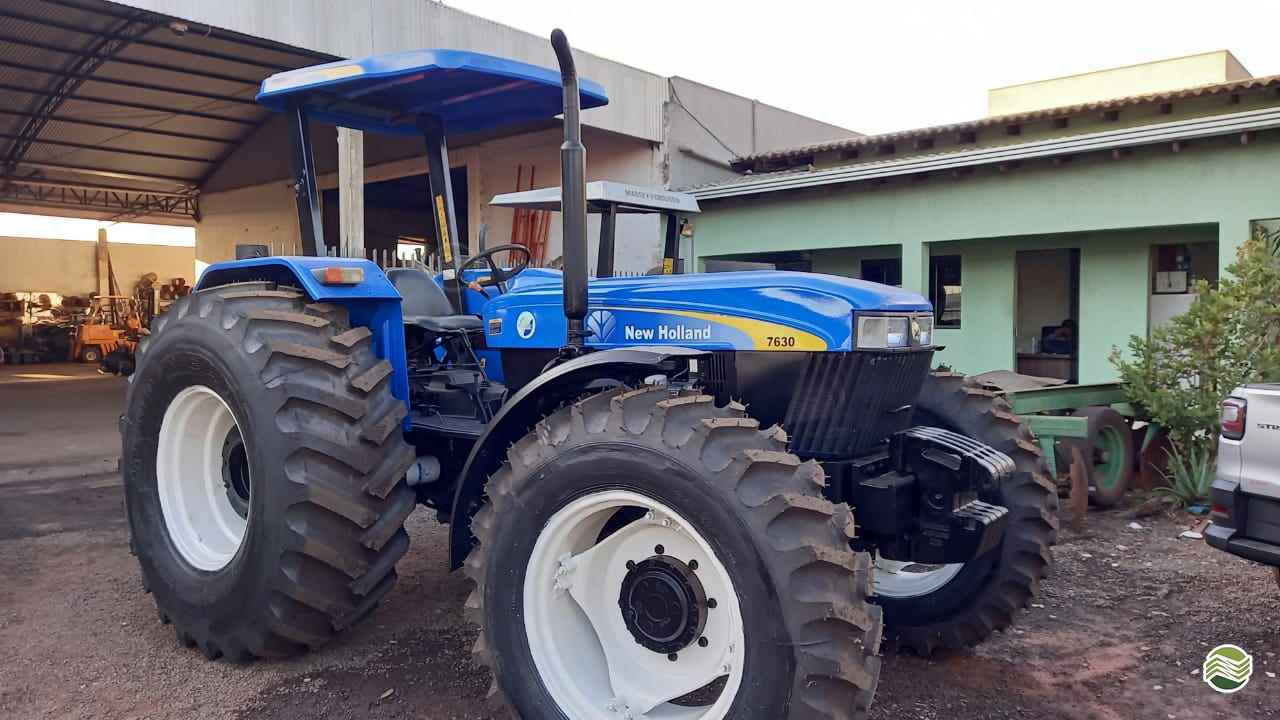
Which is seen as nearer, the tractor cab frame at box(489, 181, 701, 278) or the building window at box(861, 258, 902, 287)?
the tractor cab frame at box(489, 181, 701, 278)

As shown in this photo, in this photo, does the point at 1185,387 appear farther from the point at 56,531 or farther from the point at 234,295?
the point at 56,531

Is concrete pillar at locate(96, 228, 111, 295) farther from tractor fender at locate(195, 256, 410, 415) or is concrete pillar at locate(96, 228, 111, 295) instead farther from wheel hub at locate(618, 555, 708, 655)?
wheel hub at locate(618, 555, 708, 655)

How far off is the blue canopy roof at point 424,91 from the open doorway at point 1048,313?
9.94m

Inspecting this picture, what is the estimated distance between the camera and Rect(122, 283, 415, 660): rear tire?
3604 millimetres

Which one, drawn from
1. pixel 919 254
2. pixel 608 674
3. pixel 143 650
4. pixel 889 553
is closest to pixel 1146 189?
pixel 919 254

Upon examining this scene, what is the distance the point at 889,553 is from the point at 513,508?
133 centimetres

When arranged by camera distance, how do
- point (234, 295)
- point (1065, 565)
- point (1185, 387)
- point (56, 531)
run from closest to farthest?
point (234, 295) → point (1065, 565) → point (56, 531) → point (1185, 387)

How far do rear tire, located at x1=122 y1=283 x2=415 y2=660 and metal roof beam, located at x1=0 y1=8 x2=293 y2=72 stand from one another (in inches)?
512

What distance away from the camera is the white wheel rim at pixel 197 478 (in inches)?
170

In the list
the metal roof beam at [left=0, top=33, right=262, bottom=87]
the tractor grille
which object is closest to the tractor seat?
the tractor grille

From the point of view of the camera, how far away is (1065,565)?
5820mm

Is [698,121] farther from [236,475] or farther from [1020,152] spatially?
[236,475]

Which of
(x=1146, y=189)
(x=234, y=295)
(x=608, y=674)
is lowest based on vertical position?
(x=608, y=674)

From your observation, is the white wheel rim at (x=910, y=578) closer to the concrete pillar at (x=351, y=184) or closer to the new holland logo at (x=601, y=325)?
the new holland logo at (x=601, y=325)
